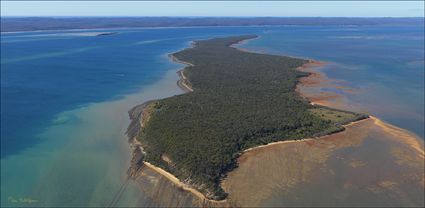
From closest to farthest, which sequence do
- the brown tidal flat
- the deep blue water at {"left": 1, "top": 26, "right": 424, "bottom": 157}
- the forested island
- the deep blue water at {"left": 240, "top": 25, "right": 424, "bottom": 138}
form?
1. the brown tidal flat
2. the forested island
3. the deep blue water at {"left": 1, "top": 26, "right": 424, "bottom": 157}
4. the deep blue water at {"left": 240, "top": 25, "right": 424, "bottom": 138}

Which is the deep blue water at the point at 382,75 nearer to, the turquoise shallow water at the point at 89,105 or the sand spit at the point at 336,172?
the turquoise shallow water at the point at 89,105

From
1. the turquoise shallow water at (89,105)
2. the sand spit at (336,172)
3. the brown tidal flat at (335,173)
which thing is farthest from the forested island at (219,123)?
the turquoise shallow water at (89,105)

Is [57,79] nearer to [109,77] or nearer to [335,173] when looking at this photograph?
[109,77]

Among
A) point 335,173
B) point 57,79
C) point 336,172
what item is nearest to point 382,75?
point 336,172

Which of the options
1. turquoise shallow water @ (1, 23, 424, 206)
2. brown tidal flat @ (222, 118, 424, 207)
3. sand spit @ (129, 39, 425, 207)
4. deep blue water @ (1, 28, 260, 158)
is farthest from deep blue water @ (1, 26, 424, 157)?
sand spit @ (129, 39, 425, 207)

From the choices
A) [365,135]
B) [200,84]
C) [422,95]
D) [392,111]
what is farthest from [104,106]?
[422,95]

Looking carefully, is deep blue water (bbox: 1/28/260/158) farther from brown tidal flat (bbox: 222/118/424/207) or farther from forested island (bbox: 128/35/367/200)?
brown tidal flat (bbox: 222/118/424/207)
